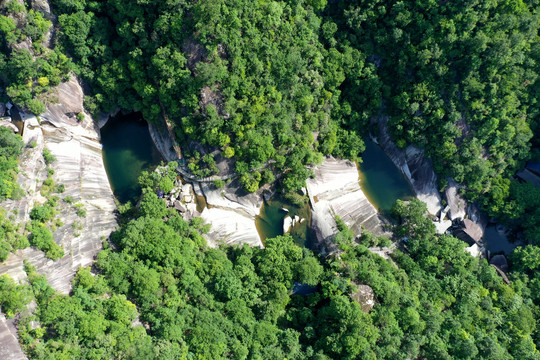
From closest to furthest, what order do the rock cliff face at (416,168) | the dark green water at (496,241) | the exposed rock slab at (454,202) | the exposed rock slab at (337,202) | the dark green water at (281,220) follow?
1. the exposed rock slab at (337,202)
2. the dark green water at (281,220)
3. the exposed rock slab at (454,202)
4. the rock cliff face at (416,168)
5. the dark green water at (496,241)

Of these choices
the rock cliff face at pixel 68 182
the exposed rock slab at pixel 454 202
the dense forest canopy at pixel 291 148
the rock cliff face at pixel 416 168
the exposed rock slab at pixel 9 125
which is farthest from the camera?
the rock cliff face at pixel 416 168

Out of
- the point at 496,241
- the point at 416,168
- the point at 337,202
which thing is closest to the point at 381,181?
the point at 416,168

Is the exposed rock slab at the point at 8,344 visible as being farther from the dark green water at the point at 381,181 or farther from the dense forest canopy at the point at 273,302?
the dark green water at the point at 381,181

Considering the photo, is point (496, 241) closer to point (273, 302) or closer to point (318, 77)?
point (273, 302)

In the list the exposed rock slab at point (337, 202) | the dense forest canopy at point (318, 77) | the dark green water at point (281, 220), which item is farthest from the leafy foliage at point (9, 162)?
the exposed rock slab at point (337, 202)

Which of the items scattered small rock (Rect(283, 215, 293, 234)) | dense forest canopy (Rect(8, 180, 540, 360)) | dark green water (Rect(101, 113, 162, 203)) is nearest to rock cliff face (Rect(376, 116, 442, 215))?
dense forest canopy (Rect(8, 180, 540, 360))
